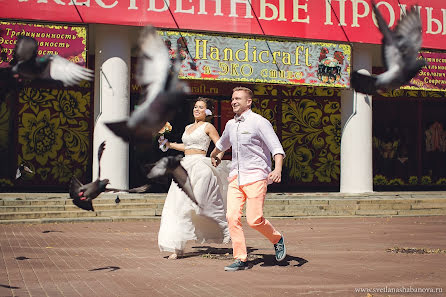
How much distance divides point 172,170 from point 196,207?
4870mm

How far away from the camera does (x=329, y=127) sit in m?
23.1

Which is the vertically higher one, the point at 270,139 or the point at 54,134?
the point at 54,134

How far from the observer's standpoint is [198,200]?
8875mm

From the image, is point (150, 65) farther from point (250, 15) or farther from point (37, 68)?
point (250, 15)

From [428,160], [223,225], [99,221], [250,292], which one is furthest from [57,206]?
[428,160]

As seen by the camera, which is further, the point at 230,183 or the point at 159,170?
the point at 230,183

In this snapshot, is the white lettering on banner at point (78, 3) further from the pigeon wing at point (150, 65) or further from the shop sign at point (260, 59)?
the pigeon wing at point (150, 65)

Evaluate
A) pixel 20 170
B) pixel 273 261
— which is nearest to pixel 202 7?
pixel 273 261

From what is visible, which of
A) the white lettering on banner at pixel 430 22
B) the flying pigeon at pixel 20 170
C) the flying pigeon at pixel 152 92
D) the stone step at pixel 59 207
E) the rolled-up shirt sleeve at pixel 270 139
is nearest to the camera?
the flying pigeon at pixel 152 92

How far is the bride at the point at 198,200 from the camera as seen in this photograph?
28.5 ft

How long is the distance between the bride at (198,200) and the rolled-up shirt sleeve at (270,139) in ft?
3.97

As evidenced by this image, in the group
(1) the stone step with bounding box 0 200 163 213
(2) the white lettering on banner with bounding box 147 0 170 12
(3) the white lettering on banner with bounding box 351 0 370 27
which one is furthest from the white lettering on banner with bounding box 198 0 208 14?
(1) the stone step with bounding box 0 200 163 213

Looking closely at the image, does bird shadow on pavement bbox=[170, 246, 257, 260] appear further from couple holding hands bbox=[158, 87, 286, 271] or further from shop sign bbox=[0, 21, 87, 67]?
shop sign bbox=[0, 21, 87, 67]

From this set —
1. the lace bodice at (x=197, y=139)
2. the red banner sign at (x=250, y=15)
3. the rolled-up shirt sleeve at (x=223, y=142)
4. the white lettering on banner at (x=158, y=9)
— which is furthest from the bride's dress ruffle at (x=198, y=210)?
the white lettering on banner at (x=158, y=9)
